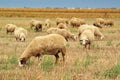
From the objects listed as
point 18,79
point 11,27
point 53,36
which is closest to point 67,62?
point 53,36

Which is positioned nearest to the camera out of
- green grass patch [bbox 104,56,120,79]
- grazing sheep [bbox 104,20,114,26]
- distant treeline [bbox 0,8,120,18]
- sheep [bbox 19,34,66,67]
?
green grass patch [bbox 104,56,120,79]

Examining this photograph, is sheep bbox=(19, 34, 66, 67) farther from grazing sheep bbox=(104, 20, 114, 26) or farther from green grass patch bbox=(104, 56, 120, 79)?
grazing sheep bbox=(104, 20, 114, 26)

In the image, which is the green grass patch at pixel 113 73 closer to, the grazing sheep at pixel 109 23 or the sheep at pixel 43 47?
the sheep at pixel 43 47

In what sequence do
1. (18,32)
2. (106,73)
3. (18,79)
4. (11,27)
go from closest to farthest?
(18,79), (106,73), (18,32), (11,27)

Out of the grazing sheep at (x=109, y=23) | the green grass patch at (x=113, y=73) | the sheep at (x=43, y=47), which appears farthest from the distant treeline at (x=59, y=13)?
the green grass patch at (x=113, y=73)

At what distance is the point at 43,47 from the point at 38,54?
322mm

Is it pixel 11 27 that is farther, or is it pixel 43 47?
pixel 11 27

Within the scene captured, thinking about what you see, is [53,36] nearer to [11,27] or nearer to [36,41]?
[36,41]

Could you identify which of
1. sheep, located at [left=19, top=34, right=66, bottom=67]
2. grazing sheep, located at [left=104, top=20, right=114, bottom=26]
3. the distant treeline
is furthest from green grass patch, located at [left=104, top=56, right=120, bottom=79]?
the distant treeline

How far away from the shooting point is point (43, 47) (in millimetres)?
13227

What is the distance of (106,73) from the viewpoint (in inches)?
441

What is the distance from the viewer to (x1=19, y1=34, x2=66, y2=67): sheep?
13172 millimetres

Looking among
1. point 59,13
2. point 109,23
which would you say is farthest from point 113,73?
point 59,13

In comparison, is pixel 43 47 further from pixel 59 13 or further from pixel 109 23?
pixel 59 13
